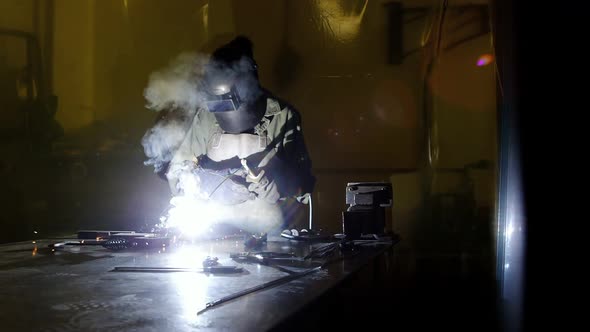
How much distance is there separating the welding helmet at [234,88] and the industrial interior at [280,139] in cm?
1

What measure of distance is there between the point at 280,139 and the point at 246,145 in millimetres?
259

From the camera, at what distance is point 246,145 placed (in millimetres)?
3545

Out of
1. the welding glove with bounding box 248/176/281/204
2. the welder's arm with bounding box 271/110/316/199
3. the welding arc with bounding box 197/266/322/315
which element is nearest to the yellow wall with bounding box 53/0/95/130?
the welding glove with bounding box 248/176/281/204

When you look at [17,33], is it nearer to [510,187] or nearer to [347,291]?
[347,291]

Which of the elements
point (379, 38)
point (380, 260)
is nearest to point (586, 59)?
point (380, 260)

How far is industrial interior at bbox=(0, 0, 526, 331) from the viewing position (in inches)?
110

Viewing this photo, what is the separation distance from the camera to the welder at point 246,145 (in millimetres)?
3357

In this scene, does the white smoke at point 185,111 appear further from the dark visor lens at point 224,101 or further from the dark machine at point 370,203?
the dark machine at point 370,203

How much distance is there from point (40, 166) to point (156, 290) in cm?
253

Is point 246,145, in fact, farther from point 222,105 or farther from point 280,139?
point 222,105

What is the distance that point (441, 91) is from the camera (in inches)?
155

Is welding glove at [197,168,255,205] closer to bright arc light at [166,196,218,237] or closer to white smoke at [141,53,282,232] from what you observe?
white smoke at [141,53,282,232]

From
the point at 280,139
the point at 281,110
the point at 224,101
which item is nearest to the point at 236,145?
the point at 280,139

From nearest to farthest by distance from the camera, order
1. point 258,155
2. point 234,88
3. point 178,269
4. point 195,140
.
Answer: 1. point 178,269
2. point 234,88
3. point 258,155
4. point 195,140
